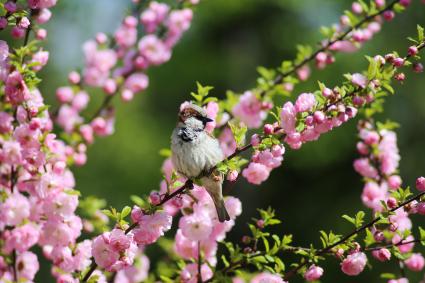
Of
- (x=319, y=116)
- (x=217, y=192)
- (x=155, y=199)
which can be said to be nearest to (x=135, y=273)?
(x=217, y=192)

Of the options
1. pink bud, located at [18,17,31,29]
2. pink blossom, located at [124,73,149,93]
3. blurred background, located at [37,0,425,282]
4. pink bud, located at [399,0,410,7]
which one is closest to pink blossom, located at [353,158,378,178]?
pink bud, located at [399,0,410,7]

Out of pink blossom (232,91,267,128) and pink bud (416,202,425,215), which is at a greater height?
pink blossom (232,91,267,128)

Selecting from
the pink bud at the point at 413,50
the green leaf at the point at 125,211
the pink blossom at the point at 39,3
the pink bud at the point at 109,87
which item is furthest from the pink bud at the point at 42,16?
the pink bud at the point at 413,50

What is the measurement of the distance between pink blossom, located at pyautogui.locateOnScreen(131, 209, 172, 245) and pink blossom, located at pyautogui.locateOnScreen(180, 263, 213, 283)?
34 cm

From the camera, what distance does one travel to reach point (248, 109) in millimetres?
2770

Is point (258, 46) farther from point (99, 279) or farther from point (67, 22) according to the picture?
point (99, 279)

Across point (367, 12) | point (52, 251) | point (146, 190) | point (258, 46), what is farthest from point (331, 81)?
point (52, 251)

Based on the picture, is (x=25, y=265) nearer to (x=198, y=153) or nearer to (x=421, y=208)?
(x=198, y=153)

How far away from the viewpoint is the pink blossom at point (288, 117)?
1.88 metres

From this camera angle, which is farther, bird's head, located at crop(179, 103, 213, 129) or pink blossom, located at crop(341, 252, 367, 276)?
bird's head, located at crop(179, 103, 213, 129)

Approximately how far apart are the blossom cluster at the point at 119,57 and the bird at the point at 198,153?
733 mm

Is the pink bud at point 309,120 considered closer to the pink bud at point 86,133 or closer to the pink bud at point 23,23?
the pink bud at point 23,23

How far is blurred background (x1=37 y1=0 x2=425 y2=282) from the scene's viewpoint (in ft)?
28.6

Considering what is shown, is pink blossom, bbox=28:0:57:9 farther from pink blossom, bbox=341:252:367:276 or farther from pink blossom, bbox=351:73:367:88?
pink blossom, bbox=341:252:367:276
